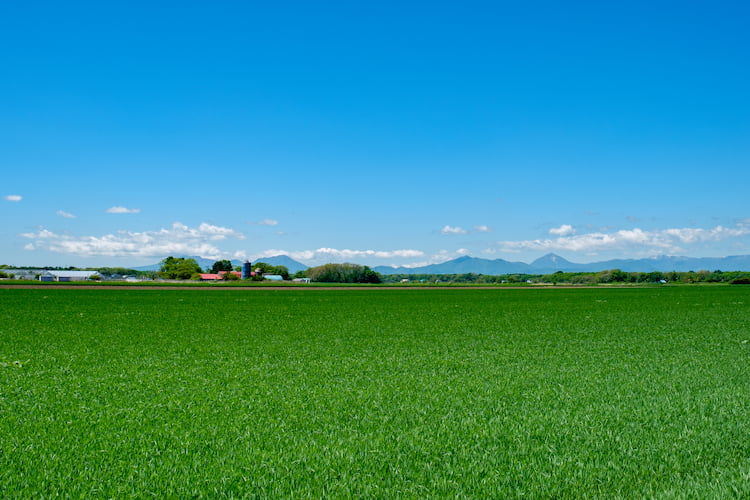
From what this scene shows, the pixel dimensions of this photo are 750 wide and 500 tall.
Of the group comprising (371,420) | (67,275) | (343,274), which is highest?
(67,275)

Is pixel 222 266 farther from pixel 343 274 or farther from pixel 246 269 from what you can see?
pixel 343 274

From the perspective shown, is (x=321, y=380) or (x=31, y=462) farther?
(x=321, y=380)

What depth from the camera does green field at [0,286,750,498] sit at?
4723mm

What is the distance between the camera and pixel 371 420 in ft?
21.1

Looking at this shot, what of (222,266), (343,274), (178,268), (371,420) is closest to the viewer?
(371,420)

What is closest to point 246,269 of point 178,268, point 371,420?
point 178,268

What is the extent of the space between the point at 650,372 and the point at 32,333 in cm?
1542

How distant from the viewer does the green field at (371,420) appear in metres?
4.72

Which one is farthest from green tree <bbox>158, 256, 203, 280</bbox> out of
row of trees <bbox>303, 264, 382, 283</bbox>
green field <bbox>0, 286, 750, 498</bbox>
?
green field <bbox>0, 286, 750, 498</bbox>

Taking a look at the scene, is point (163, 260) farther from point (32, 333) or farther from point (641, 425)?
point (641, 425)

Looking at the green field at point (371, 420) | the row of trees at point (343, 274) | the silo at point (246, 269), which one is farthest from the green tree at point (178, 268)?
the green field at point (371, 420)

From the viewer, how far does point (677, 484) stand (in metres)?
4.73

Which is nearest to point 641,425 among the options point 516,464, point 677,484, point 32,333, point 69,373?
point 677,484

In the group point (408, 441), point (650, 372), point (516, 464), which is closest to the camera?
point (516, 464)
